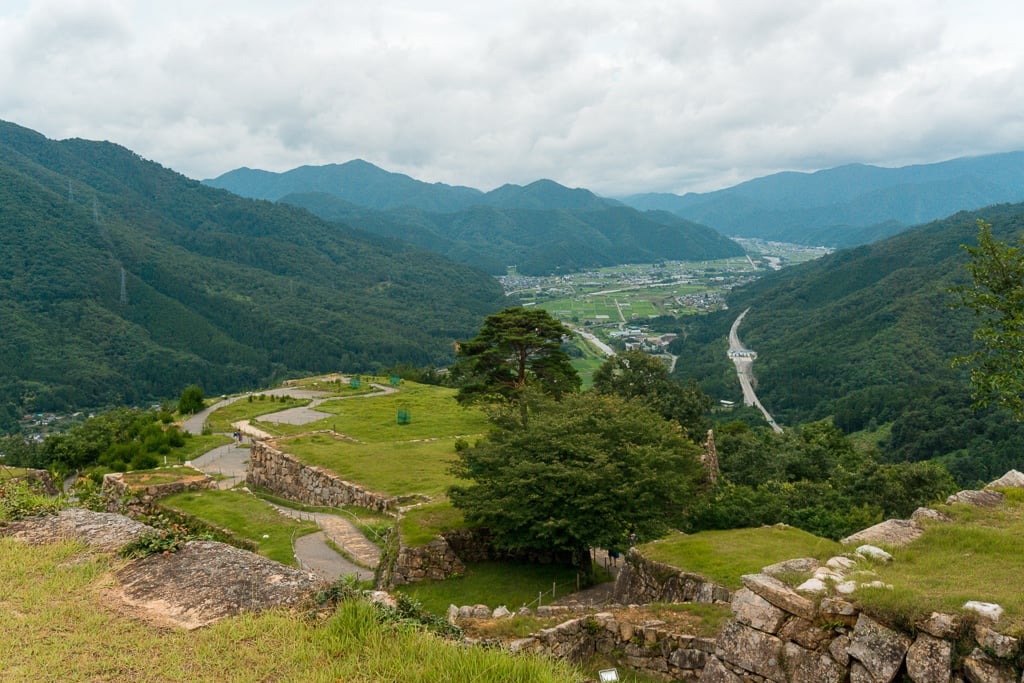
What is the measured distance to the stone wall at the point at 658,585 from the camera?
10805mm

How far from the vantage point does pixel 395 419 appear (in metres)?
31.1

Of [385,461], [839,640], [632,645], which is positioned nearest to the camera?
[839,640]

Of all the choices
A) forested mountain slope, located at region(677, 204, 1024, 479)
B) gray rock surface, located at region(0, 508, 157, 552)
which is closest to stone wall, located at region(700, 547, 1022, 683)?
gray rock surface, located at region(0, 508, 157, 552)

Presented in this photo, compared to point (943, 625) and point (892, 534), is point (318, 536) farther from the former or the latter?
point (943, 625)

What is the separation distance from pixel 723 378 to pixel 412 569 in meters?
103

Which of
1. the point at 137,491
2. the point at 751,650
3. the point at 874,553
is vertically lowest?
the point at 137,491

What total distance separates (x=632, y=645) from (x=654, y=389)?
2569 cm

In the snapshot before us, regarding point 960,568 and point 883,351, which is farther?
point 883,351

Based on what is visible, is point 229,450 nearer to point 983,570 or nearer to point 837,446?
point 983,570

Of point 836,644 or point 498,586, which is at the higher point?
point 836,644

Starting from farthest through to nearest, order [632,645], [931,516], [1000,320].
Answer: [1000,320], [931,516], [632,645]

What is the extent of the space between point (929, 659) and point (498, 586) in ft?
30.9

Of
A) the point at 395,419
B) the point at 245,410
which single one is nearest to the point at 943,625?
the point at 395,419

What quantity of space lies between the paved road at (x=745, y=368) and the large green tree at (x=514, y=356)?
65718 millimetres
